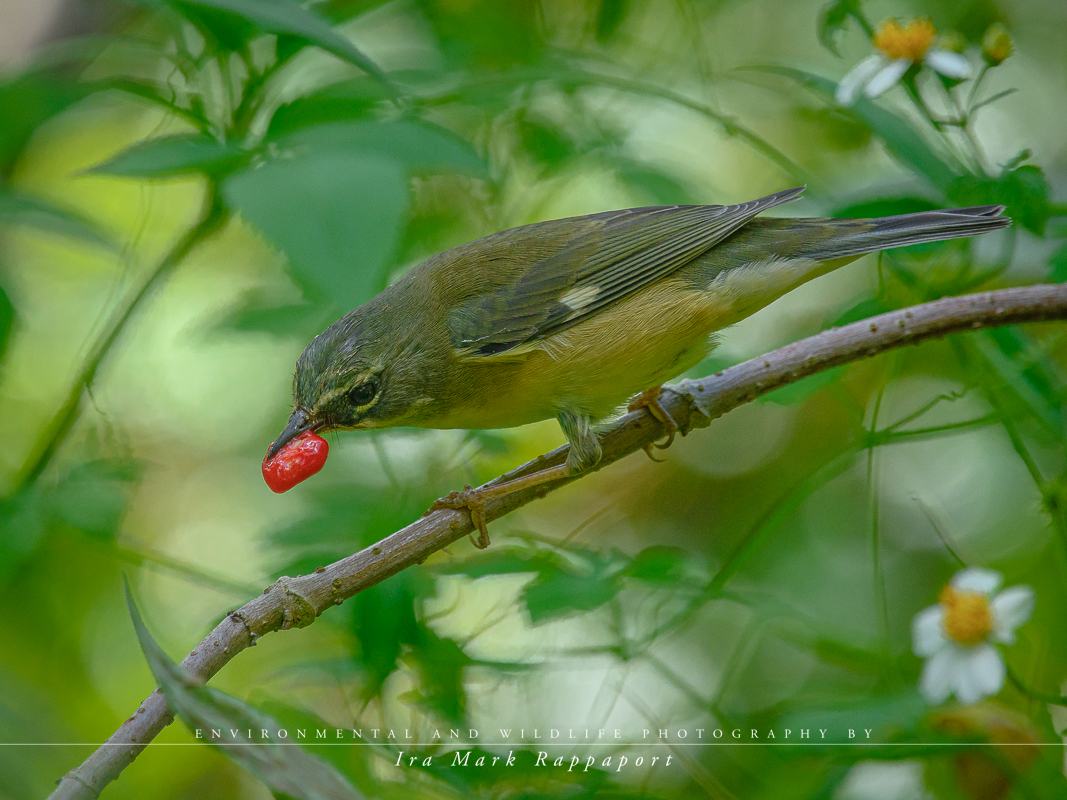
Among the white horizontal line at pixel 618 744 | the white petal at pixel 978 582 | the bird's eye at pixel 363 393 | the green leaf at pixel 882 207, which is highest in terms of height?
the green leaf at pixel 882 207

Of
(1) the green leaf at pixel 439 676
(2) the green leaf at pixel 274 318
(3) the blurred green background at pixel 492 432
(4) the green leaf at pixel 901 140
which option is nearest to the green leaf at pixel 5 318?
(3) the blurred green background at pixel 492 432

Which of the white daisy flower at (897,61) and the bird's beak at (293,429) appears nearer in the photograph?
the bird's beak at (293,429)

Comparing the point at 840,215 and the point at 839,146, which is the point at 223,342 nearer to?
the point at 840,215

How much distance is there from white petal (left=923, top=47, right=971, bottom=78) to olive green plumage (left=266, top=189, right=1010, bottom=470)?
493 mm

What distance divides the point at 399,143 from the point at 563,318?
3.87 ft

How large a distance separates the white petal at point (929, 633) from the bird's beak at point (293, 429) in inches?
86.3

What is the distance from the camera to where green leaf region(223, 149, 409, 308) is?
221 centimetres

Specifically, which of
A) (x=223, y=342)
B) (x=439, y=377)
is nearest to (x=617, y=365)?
(x=439, y=377)

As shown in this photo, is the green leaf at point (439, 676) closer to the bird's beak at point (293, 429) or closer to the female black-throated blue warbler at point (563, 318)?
the female black-throated blue warbler at point (563, 318)

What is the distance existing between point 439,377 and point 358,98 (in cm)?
106

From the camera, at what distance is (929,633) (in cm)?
287

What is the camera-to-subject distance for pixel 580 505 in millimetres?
6113

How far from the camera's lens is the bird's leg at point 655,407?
3646 millimetres

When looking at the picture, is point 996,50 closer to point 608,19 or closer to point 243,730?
point 608,19
